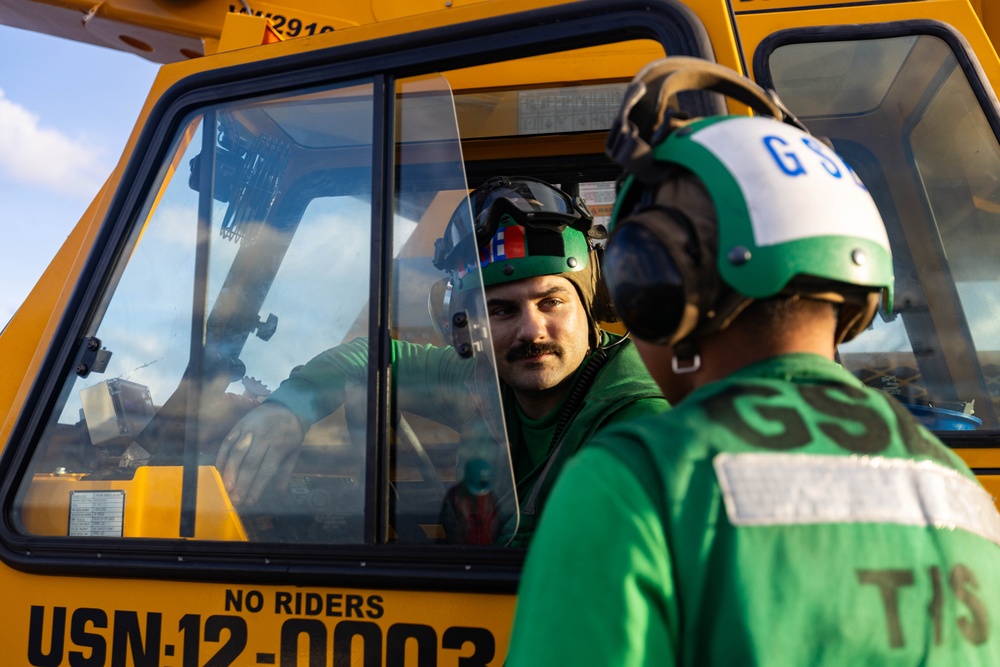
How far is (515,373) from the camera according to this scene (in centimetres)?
253

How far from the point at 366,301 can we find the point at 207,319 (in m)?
0.40

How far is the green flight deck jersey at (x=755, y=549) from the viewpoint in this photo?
84cm

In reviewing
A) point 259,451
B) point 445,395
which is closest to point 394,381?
point 445,395

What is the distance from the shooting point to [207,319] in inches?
78.8

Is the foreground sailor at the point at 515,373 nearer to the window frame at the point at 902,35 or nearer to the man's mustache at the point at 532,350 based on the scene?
the man's mustache at the point at 532,350

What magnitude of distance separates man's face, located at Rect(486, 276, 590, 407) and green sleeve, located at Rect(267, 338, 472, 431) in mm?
634

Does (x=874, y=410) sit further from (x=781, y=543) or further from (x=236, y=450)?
(x=236, y=450)

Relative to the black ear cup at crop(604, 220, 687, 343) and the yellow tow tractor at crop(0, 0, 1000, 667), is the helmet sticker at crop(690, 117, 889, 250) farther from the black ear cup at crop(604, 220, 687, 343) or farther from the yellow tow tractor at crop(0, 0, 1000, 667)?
the yellow tow tractor at crop(0, 0, 1000, 667)

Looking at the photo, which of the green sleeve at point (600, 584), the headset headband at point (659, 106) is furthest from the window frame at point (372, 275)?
the green sleeve at point (600, 584)

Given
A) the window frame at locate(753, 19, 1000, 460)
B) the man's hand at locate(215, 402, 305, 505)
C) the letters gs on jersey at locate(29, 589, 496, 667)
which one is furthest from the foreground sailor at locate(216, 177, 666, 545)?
the window frame at locate(753, 19, 1000, 460)

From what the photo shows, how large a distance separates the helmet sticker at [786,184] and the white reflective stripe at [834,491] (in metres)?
0.24

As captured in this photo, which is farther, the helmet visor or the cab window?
the helmet visor

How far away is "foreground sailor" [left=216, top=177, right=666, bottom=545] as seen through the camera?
186cm

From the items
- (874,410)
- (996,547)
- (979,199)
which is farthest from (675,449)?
(979,199)
